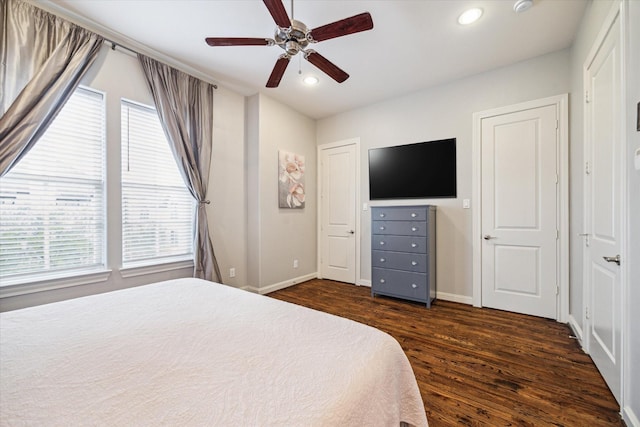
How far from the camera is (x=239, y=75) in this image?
10.4 feet

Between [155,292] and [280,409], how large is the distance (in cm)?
138

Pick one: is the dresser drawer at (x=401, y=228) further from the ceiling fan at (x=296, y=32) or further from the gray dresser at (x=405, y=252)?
the ceiling fan at (x=296, y=32)

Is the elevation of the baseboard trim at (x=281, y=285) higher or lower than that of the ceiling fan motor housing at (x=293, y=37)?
lower

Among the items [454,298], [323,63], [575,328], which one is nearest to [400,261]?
[454,298]

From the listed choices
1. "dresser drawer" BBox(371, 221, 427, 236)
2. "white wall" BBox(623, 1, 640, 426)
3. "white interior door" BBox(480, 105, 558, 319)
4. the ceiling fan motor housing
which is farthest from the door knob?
the ceiling fan motor housing

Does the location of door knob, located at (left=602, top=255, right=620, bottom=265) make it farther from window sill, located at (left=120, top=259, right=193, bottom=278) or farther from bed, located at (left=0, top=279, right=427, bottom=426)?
window sill, located at (left=120, top=259, right=193, bottom=278)

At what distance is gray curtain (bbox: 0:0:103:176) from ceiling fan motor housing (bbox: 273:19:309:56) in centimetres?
176

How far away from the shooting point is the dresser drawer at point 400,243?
317 cm

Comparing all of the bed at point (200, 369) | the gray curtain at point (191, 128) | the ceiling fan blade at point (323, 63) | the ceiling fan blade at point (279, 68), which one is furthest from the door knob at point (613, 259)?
the gray curtain at point (191, 128)

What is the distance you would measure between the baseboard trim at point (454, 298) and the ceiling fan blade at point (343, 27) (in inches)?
120

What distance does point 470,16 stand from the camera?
2184mm

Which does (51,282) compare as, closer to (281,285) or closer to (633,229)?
(281,285)

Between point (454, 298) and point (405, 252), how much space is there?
2.74 ft

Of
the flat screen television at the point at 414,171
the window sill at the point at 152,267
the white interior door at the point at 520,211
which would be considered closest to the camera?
the window sill at the point at 152,267
